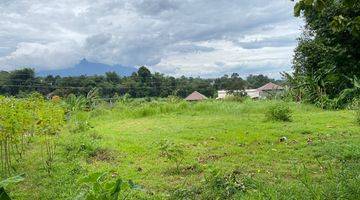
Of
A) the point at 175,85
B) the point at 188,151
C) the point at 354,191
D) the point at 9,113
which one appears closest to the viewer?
the point at 354,191

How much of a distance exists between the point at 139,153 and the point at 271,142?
2740 mm

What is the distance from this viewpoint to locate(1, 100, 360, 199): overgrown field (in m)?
4.95

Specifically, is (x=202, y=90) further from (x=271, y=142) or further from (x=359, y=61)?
(x=271, y=142)

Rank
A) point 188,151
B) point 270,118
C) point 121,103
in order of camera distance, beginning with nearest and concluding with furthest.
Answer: point 188,151 → point 270,118 → point 121,103

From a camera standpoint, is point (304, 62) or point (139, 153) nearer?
point (139, 153)

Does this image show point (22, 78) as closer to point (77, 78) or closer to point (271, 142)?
point (77, 78)

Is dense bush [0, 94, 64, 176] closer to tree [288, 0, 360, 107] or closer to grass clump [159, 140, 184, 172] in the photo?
grass clump [159, 140, 184, 172]

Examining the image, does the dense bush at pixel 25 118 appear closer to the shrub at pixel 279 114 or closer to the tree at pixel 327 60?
the shrub at pixel 279 114

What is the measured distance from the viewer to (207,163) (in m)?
7.29

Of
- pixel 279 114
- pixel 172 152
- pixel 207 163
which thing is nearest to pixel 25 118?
pixel 172 152

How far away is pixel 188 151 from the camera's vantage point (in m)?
8.41

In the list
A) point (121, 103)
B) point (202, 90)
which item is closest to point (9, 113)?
point (121, 103)

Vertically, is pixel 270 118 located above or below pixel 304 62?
below

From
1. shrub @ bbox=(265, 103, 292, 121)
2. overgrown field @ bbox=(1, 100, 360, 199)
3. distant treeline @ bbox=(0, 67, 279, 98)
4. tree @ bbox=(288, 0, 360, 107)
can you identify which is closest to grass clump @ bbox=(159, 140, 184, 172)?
overgrown field @ bbox=(1, 100, 360, 199)
